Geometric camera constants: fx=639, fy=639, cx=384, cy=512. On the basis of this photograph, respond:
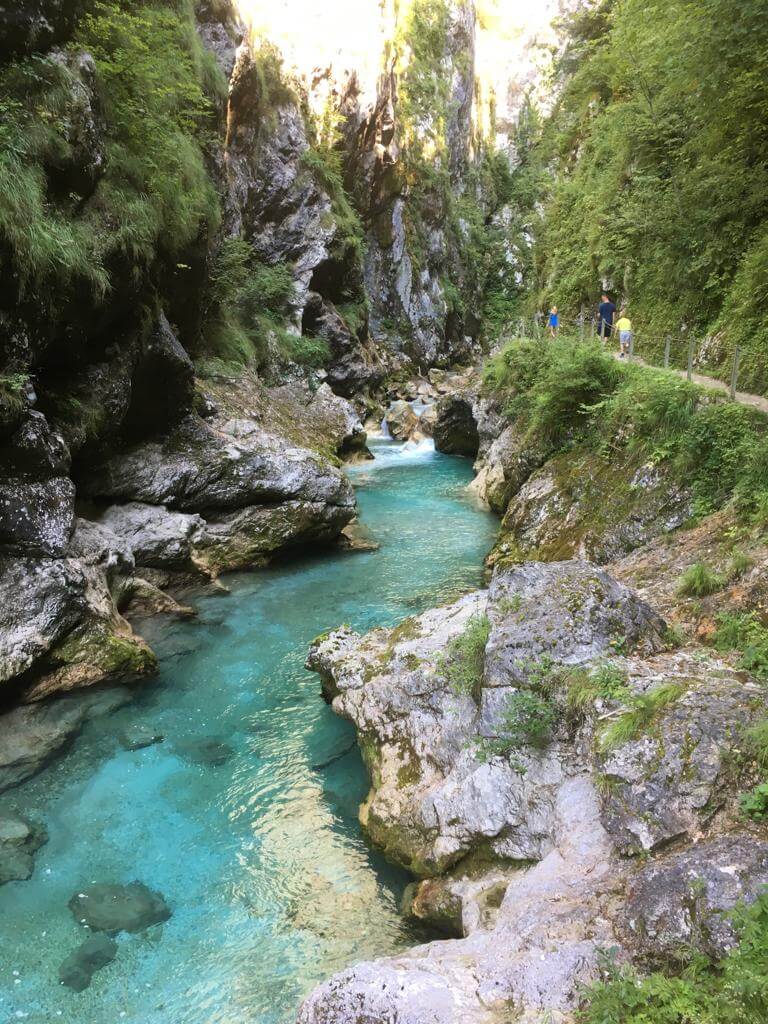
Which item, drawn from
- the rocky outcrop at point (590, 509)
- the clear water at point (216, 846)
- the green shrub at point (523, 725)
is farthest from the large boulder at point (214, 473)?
the green shrub at point (523, 725)

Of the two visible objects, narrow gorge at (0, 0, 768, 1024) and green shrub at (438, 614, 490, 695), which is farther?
green shrub at (438, 614, 490, 695)

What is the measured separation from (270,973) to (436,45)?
53795 millimetres

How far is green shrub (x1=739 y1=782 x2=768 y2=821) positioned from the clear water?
3.04 m

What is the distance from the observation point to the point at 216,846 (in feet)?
22.1

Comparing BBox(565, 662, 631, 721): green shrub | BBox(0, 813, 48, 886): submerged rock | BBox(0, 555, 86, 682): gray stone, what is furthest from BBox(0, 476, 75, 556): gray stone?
BBox(565, 662, 631, 721): green shrub

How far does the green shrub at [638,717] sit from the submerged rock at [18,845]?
5753 mm

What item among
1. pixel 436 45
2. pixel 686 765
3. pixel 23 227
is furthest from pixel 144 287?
pixel 436 45

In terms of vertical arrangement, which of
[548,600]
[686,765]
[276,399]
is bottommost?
[686,765]

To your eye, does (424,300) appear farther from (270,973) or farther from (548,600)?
(270,973)

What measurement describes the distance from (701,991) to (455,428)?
83.9ft

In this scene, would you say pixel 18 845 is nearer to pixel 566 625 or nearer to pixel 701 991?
pixel 566 625

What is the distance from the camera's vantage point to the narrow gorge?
451 cm

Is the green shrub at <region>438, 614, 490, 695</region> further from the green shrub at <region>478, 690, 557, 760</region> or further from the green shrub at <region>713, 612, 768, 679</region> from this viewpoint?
the green shrub at <region>713, 612, 768, 679</region>

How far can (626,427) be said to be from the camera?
12.5 metres
